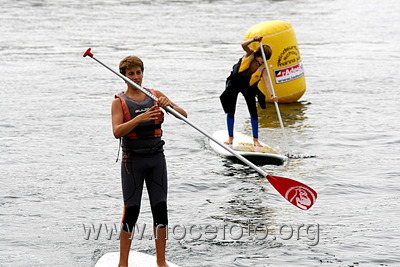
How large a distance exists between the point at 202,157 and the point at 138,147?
219 inches

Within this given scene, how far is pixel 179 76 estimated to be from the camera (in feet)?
67.6

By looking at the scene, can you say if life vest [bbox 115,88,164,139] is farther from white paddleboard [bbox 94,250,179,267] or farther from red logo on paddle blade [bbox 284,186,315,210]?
red logo on paddle blade [bbox 284,186,315,210]

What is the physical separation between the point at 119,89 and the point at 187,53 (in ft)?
21.0

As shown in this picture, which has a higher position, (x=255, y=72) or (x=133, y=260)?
(x=255, y=72)

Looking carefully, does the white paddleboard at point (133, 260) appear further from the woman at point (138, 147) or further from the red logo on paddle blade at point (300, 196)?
the red logo on paddle blade at point (300, 196)

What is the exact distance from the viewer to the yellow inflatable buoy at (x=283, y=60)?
15680 millimetres

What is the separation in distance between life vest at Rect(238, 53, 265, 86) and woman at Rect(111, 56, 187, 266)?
17.1 ft

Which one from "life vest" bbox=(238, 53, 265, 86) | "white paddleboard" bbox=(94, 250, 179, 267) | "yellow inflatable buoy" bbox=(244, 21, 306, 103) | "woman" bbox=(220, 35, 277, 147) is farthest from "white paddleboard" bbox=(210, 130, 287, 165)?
"white paddleboard" bbox=(94, 250, 179, 267)

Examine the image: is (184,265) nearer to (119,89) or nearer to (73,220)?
(73,220)

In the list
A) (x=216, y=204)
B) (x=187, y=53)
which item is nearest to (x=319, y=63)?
(x=187, y=53)

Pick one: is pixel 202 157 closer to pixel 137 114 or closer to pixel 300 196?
pixel 300 196

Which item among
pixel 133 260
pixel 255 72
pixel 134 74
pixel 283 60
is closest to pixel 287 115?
pixel 283 60

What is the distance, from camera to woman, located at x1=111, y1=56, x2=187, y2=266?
21.2 feet

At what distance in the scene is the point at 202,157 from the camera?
12.1 m
